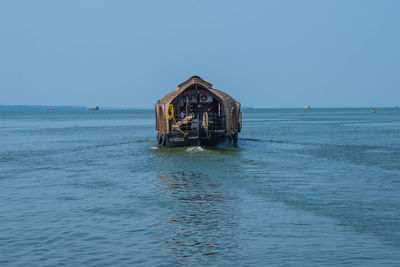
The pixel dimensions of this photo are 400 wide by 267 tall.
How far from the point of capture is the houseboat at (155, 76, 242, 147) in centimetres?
3847

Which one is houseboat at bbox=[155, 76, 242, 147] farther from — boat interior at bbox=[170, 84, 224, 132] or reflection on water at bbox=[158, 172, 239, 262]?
reflection on water at bbox=[158, 172, 239, 262]

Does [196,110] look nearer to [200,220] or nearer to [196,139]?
[196,139]

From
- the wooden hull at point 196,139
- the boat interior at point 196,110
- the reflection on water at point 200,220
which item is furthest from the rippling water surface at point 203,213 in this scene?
the boat interior at point 196,110

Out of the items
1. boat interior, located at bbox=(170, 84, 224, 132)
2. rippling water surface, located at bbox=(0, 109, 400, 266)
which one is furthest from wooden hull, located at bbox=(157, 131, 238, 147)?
rippling water surface, located at bbox=(0, 109, 400, 266)

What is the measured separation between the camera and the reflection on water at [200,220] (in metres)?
13.0

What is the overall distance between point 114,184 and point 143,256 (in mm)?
11882

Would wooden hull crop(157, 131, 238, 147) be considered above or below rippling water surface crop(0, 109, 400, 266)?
above

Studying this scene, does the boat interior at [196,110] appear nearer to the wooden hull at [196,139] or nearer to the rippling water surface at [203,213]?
the wooden hull at [196,139]

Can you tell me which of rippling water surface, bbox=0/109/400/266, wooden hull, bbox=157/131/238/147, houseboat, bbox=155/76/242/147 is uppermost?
houseboat, bbox=155/76/242/147

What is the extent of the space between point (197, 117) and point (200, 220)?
72.8 ft

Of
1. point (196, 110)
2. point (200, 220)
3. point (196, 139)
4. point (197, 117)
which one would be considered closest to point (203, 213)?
point (200, 220)

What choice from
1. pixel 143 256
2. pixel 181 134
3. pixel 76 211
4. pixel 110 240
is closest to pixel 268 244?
pixel 143 256

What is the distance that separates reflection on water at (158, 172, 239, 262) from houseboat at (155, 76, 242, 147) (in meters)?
14.3

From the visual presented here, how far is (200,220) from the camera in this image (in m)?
15.9
